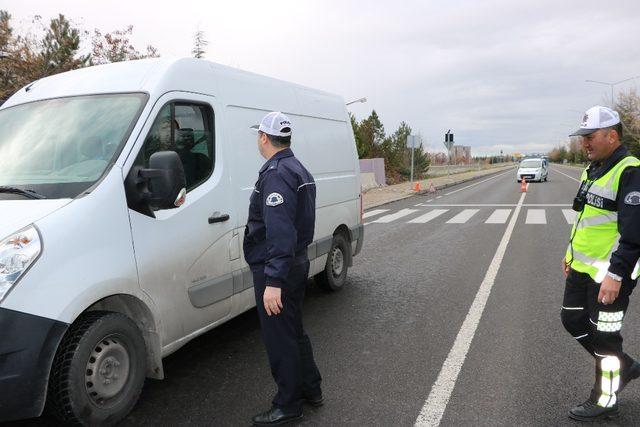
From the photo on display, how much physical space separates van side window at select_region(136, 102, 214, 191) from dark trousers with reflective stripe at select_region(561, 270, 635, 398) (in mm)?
2629

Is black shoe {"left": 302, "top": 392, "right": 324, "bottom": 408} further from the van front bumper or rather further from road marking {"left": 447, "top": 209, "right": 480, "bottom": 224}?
road marking {"left": 447, "top": 209, "right": 480, "bottom": 224}

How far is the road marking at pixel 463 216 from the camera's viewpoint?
13562 mm

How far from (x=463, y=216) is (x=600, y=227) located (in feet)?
39.2

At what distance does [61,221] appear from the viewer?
2.71 m

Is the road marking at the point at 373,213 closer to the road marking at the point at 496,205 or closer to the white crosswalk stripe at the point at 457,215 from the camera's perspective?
the white crosswalk stripe at the point at 457,215

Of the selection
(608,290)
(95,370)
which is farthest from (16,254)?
(608,290)

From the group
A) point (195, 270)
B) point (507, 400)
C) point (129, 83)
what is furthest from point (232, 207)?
point (507, 400)

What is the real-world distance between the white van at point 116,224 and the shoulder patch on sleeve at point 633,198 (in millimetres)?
2533

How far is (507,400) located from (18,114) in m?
3.98

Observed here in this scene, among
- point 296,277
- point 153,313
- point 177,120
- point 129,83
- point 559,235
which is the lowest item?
point 559,235

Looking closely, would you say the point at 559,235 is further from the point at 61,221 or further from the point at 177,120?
the point at 61,221

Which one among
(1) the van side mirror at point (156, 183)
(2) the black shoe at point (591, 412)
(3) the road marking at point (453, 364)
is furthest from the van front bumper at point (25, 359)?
(2) the black shoe at point (591, 412)

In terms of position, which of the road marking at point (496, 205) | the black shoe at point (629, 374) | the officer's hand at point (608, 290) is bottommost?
the road marking at point (496, 205)

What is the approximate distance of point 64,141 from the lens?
3354mm
